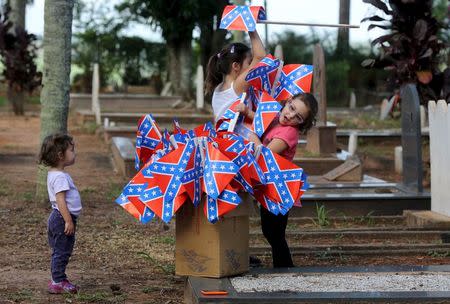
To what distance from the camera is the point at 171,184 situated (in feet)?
18.6

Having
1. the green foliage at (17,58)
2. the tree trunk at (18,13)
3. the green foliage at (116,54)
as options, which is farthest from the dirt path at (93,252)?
the green foliage at (116,54)

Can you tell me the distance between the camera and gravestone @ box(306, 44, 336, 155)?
45.7 ft

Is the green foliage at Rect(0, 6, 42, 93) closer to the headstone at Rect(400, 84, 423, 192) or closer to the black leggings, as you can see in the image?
the headstone at Rect(400, 84, 423, 192)

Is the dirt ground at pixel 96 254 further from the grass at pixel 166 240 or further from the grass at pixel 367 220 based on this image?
the grass at pixel 367 220

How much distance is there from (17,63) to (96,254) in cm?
1839

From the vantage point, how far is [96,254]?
7719mm

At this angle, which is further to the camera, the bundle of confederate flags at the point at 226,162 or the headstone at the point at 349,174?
the headstone at the point at 349,174

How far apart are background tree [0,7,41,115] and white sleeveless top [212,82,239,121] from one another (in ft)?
63.8

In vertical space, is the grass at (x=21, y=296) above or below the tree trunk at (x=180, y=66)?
below

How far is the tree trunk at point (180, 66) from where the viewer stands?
28000mm

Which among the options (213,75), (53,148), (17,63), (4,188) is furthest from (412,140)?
(17,63)

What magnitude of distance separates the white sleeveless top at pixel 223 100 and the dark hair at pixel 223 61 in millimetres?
131

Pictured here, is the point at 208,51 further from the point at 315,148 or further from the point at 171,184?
the point at 171,184

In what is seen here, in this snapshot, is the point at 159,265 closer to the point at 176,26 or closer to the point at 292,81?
the point at 292,81
